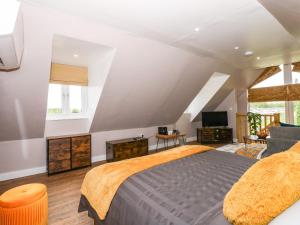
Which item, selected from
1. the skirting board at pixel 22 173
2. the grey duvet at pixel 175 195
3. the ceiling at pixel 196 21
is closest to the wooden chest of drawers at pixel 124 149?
the skirting board at pixel 22 173

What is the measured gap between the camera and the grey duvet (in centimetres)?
113

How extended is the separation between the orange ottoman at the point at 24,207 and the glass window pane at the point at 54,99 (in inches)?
92.8

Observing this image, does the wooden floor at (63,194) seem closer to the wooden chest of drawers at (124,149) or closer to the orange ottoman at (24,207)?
the orange ottoman at (24,207)

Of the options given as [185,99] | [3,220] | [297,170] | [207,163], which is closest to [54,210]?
[3,220]

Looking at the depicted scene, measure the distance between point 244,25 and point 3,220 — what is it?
12.3 ft

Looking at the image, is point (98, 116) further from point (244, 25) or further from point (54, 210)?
point (244, 25)

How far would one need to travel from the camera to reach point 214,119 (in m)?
6.45

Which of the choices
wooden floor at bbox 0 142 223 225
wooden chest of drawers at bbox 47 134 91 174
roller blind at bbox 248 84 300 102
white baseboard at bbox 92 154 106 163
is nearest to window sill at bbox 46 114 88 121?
wooden chest of drawers at bbox 47 134 91 174

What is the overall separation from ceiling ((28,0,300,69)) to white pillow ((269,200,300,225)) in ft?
6.86

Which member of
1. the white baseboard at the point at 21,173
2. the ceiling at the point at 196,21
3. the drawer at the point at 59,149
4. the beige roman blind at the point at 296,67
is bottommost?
the white baseboard at the point at 21,173

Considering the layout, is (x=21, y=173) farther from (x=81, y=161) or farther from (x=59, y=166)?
(x=81, y=161)

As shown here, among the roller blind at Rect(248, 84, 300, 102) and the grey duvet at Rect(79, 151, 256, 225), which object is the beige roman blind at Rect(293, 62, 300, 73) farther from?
the grey duvet at Rect(79, 151, 256, 225)

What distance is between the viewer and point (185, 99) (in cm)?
533

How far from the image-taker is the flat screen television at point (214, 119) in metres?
6.42
